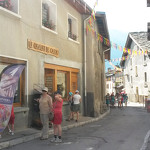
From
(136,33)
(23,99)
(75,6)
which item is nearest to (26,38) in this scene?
(23,99)

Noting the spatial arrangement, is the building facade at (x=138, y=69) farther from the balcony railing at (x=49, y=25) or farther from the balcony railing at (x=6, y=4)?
the balcony railing at (x=6, y=4)

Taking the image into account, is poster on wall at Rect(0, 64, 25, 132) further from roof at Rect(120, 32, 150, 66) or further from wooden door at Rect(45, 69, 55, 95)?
roof at Rect(120, 32, 150, 66)

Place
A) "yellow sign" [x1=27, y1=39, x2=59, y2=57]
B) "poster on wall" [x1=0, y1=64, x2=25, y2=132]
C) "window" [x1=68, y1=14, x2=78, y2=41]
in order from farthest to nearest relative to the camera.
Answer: "window" [x1=68, y1=14, x2=78, y2=41] → "yellow sign" [x1=27, y1=39, x2=59, y2=57] → "poster on wall" [x1=0, y1=64, x2=25, y2=132]

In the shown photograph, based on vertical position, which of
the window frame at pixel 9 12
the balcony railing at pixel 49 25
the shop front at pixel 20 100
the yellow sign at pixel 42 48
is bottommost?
the shop front at pixel 20 100

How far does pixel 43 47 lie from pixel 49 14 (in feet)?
6.69

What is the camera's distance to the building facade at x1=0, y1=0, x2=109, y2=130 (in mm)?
8477

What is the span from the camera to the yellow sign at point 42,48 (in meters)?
9.38

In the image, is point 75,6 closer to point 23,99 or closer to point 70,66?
point 70,66

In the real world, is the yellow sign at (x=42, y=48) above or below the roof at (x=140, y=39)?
below

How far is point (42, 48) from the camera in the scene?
10.1 m

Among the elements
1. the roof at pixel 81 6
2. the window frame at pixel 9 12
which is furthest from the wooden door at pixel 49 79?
the roof at pixel 81 6

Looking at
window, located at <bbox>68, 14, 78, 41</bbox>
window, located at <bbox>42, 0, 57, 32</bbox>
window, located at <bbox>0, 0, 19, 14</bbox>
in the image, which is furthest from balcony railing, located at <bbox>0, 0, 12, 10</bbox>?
window, located at <bbox>68, 14, 78, 41</bbox>

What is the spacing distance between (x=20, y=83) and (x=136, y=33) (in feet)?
93.7

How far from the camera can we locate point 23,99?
903 centimetres
